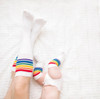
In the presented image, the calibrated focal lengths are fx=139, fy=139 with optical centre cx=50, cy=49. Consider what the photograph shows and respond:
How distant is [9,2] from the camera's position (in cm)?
119

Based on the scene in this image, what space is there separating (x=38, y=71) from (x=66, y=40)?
0.32m

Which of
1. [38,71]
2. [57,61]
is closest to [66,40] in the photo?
[57,61]

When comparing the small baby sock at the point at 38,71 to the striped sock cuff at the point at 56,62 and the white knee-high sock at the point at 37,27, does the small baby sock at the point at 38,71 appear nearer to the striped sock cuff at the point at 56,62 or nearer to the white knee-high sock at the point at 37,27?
the striped sock cuff at the point at 56,62

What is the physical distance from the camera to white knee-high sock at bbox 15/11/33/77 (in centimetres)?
84

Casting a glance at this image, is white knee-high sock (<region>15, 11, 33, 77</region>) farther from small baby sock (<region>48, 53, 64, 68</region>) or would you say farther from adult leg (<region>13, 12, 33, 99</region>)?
small baby sock (<region>48, 53, 64, 68</region>)

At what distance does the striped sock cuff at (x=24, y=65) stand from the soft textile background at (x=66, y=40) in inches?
4.5

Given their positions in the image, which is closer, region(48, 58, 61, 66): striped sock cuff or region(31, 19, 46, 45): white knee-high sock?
region(48, 58, 61, 66): striped sock cuff

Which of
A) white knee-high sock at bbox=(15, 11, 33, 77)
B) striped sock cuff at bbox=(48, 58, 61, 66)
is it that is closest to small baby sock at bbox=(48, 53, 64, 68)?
striped sock cuff at bbox=(48, 58, 61, 66)

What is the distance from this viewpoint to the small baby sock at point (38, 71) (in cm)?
90

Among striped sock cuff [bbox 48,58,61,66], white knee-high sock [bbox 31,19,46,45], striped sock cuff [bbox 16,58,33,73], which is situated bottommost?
striped sock cuff [bbox 16,58,33,73]

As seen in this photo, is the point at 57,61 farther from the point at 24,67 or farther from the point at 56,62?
the point at 24,67

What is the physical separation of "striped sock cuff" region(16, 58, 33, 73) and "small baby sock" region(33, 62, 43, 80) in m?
0.06

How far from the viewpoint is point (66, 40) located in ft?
3.43

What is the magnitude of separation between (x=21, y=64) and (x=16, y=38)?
10.8 inches
